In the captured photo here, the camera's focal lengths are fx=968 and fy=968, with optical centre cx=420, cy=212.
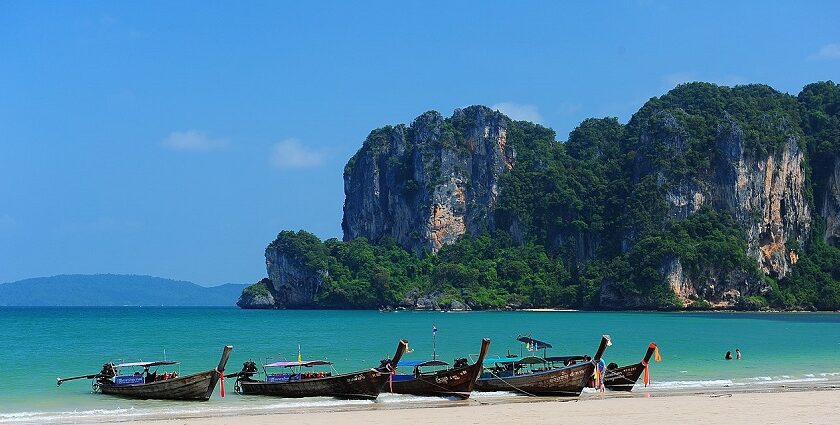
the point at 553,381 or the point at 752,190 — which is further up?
the point at 752,190

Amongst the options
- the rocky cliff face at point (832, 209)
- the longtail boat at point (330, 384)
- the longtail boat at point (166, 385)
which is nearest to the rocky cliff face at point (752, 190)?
the rocky cliff face at point (832, 209)

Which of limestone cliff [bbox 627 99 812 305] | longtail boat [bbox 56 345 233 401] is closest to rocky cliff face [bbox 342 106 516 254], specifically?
limestone cliff [bbox 627 99 812 305]

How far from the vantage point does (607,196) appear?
511 ft

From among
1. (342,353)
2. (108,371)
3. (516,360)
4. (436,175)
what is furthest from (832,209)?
(108,371)

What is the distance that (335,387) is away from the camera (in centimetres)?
2889

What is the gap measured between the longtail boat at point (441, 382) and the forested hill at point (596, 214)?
4112 inches

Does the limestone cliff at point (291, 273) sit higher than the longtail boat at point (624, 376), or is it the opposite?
the limestone cliff at point (291, 273)

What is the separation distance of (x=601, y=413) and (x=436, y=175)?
13679 cm

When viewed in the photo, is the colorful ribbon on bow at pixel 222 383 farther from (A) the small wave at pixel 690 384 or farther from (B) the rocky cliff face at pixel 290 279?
(B) the rocky cliff face at pixel 290 279

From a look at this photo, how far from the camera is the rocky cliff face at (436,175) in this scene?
161 meters

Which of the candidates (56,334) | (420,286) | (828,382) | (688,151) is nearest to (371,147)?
(420,286)

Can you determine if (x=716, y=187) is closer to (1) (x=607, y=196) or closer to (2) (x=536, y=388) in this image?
(1) (x=607, y=196)

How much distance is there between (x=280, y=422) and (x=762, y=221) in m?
126

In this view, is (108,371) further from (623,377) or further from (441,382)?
(623,377)
